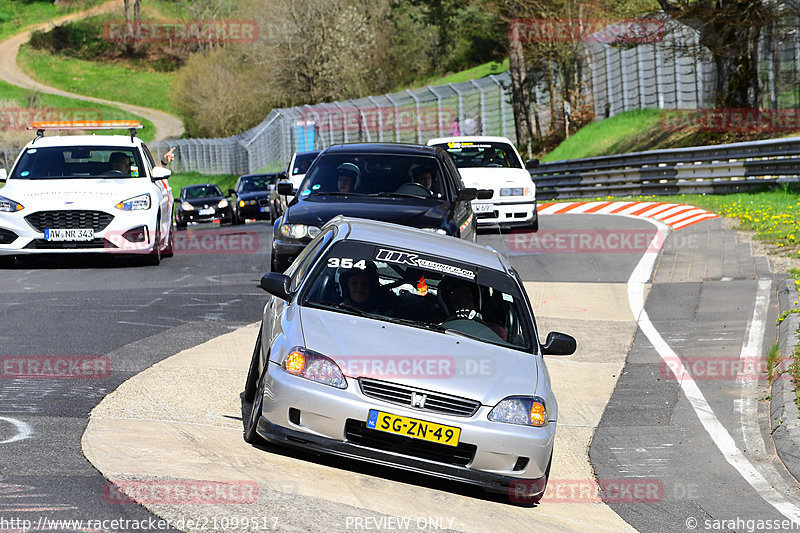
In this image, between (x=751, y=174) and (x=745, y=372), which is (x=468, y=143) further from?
(x=745, y=372)

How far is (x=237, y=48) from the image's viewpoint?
85625 mm

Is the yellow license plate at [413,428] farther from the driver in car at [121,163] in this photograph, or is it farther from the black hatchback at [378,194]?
the driver in car at [121,163]

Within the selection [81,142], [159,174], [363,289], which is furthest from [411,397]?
[81,142]

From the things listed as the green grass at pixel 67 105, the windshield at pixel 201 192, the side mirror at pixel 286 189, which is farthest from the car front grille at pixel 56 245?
the green grass at pixel 67 105

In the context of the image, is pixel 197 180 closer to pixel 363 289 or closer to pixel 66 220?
pixel 66 220

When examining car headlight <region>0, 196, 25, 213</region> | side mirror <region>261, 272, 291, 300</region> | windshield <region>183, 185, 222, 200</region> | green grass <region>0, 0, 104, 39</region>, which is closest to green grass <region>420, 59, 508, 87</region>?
windshield <region>183, 185, 222, 200</region>

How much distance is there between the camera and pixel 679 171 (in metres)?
26.3

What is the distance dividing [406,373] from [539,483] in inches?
40.5

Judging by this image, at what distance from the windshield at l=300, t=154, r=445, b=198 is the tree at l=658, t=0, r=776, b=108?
1760 centimetres

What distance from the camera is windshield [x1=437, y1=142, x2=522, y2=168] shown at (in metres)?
22.3

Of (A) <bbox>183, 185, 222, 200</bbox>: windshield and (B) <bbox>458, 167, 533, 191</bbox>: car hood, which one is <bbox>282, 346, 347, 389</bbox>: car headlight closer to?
(B) <bbox>458, 167, 533, 191</bbox>: car hood

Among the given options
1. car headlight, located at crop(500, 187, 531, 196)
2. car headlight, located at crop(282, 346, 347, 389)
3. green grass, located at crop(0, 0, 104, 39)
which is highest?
green grass, located at crop(0, 0, 104, 39)

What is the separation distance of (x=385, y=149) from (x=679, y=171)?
1419cm

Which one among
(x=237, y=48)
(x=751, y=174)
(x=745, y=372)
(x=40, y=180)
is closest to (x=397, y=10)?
(x=237, y=48)
